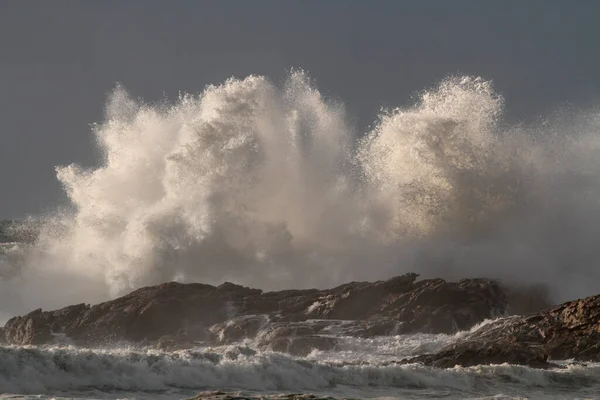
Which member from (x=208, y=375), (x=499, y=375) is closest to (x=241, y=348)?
(x=208, y=375)

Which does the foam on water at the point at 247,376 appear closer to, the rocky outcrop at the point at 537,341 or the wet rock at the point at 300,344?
the rocky outcrop at the point at 537,341

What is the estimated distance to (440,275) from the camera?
4097 cm

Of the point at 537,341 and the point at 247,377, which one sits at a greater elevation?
the point at 537,341

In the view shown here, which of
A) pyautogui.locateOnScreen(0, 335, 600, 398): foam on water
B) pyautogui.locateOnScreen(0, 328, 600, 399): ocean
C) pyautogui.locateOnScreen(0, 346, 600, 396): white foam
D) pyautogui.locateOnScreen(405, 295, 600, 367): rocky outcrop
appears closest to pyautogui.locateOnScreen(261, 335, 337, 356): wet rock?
pyautogui.locateOnScreen(405, 295, 600, 367): rocky outcrop

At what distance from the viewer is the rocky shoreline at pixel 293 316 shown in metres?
31.1

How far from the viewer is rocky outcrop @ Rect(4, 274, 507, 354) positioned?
3203 centimetres

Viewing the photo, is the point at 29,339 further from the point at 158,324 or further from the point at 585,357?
the point at 585,357

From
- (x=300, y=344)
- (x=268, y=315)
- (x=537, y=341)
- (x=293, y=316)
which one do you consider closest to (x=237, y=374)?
(x=300, y=344)

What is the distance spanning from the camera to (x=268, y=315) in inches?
1358

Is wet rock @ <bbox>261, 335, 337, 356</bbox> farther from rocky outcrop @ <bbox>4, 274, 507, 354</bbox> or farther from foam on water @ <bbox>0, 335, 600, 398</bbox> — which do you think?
foam on water @ <bbox>0, 335, 600, 398</bbox>

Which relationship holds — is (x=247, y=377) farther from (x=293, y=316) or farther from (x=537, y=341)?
(x=293, y=316)

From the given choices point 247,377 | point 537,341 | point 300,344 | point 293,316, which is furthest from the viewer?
point 293,316

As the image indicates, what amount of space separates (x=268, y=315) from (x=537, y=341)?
36.7 ft

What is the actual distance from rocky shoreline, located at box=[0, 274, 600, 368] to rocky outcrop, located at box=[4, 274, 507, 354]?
37 millimetres
